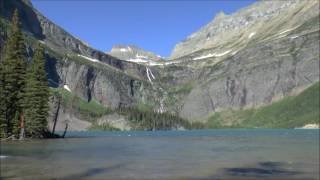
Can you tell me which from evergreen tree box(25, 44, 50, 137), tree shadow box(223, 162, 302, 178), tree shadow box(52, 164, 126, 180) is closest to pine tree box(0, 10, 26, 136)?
evergreen tree box(25, 44, 50, 137)

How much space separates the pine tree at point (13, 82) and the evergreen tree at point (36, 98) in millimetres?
1593

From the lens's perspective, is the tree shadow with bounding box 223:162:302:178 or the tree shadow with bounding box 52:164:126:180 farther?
the tree shadow with bounding box 223:162:302:178

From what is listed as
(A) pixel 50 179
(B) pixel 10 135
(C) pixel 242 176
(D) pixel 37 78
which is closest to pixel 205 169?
(C) pixel 242 176

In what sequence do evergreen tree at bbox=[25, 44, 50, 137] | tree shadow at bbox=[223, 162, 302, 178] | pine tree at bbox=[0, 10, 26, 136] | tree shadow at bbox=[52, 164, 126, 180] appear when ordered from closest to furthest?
1. tree shadow at bbox=[52, 164, 126, 180]
2. tree shadow at bbox=[223, 162, 302, 178]
3. pine tree at bbox=[0, 10, 26, 136]
4. evergreen tree at bbox=[25, 44, 50, 137]

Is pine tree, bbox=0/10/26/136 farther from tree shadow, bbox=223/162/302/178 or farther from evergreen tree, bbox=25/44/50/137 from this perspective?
tree shadow, bbox=223/162/302/178

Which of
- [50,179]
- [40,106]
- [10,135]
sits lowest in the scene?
[50,179]

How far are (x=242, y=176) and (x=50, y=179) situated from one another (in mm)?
15892

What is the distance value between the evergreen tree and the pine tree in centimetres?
159

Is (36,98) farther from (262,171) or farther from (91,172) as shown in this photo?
(262,171)

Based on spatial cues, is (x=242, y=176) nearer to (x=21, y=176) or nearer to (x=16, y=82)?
(x=21, y=176)

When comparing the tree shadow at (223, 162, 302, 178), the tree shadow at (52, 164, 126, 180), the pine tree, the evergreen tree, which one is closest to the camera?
the tree shadow at (52, 164, 126, 180)

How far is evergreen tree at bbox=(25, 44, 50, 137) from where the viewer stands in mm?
105250

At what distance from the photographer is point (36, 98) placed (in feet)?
352

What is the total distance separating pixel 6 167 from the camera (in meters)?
46.6
